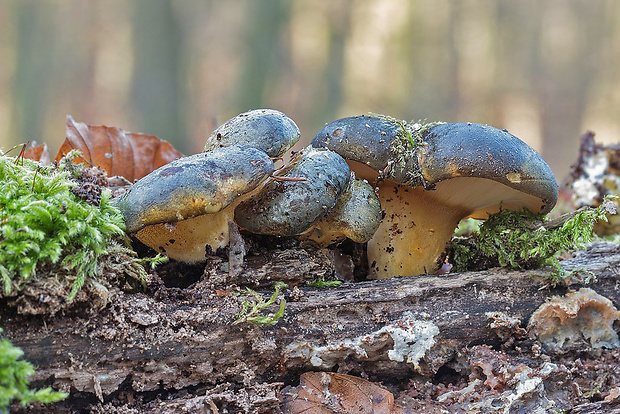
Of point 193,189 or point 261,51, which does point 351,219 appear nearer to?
point 193,189

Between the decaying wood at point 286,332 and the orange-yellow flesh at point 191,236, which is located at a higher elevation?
the orange-yellow flesh at point 191,236

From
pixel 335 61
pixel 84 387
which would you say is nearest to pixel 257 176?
pixel 84 387

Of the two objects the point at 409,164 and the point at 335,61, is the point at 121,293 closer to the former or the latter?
the point at 409,164

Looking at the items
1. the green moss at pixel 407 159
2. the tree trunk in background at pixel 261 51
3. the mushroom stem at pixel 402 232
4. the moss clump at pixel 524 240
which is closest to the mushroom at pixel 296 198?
the green moss at pixel 407 159

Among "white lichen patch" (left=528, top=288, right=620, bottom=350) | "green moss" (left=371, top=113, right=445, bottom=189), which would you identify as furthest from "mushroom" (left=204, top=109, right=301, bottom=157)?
"white lichen patch" (left=528, top=288, right=620, bottom=350)

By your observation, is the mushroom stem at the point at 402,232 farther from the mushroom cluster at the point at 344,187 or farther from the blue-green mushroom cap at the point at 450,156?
the blue-green mushroom cap at the point at 450,156

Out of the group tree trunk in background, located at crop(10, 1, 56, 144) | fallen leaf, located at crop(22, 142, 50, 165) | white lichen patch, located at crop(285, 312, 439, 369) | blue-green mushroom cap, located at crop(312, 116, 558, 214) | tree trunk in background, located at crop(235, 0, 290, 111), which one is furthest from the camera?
tree trunk in background, located at crop(10, 1, 56, 144)

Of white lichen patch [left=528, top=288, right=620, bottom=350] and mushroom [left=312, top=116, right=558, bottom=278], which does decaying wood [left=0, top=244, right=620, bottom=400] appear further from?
mushroom [left=312, top=116, right=558, bottom=278]
